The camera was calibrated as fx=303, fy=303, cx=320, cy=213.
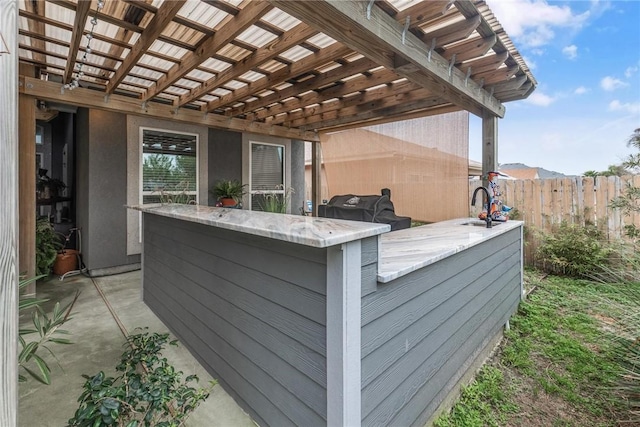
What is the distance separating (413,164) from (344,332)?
3873 millimetres

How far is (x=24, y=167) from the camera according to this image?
3549 millimetres

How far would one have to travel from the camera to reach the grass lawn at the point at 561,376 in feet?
6.32

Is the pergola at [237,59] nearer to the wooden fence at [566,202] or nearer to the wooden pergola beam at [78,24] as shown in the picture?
the wooden pergola beam at [78,24]

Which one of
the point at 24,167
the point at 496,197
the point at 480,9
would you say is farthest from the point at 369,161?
the point at 24,167

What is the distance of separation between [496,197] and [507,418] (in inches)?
90.1

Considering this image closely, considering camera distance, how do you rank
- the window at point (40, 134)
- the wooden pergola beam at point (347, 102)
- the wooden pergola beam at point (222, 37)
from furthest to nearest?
the window at point (40, 134)
the wooden pergola beam at point (347, 102)
the wooden pergola beam at point (222, 37)

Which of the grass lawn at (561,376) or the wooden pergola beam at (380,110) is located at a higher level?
the wooden pergola beam at (380,110)

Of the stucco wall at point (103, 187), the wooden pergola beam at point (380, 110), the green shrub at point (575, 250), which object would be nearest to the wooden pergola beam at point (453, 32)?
the wooden pergola beam at point (380, 110)

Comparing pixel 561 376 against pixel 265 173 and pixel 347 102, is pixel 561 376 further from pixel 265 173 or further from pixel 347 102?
pixel 265 173

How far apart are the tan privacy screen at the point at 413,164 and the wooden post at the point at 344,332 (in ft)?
11.1

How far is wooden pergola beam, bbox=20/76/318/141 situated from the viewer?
352cm

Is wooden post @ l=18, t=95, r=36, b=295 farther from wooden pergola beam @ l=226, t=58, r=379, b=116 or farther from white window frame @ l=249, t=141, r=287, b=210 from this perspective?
white window frame @ l=249, t=141, r=287, b=210

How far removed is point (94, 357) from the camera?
2.39 meters

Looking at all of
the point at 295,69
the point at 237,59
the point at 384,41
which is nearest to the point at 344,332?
the point at 384,41
